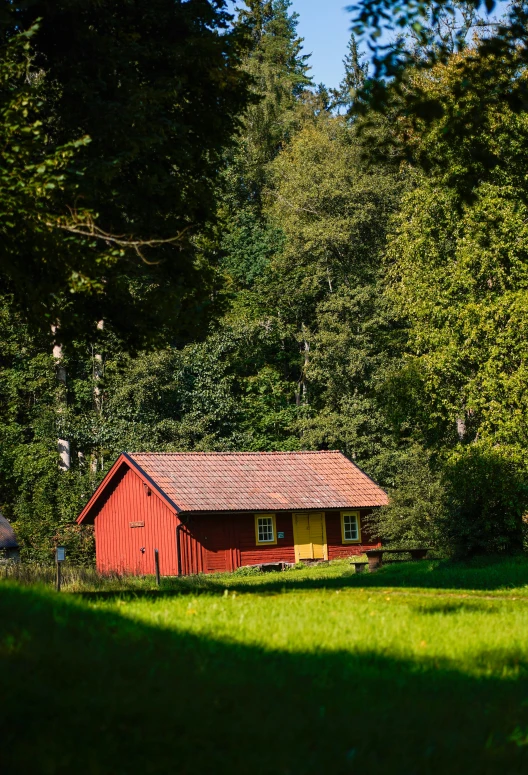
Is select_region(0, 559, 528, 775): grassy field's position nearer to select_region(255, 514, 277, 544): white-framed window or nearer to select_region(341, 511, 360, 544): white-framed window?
select_region(255, 514, 277, 544): white-framed window

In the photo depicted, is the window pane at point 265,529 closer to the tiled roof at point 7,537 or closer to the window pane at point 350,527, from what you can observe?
the window pane at point 350,527

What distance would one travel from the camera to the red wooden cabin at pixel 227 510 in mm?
42125

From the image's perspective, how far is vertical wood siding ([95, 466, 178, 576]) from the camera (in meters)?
42.5

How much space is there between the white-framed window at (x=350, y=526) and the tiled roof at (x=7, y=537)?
1544 cm

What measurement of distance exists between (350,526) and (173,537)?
31.7ft

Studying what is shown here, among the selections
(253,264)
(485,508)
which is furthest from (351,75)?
(485,508)

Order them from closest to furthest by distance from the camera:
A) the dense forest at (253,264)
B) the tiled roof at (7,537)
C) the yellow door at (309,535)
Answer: the dense forest at (253,264) → the yellow door at (309,535) → the tiled roof at (7,537)

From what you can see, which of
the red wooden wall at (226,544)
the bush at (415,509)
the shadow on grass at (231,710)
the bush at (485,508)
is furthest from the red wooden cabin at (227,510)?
the shadow on grass at (231,710)

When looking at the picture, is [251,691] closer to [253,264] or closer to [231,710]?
[231,710]

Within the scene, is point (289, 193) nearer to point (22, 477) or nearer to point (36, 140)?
point (22, 477)

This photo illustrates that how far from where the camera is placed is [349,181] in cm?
5434

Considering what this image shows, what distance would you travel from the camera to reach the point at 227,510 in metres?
41.9

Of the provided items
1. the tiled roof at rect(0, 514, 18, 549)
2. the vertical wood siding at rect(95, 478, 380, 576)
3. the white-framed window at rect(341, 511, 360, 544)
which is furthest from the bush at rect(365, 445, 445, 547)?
the tiled roof at rect(0, 514, 18, 549)

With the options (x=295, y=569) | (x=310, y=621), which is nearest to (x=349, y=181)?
(x=295, y=569)
